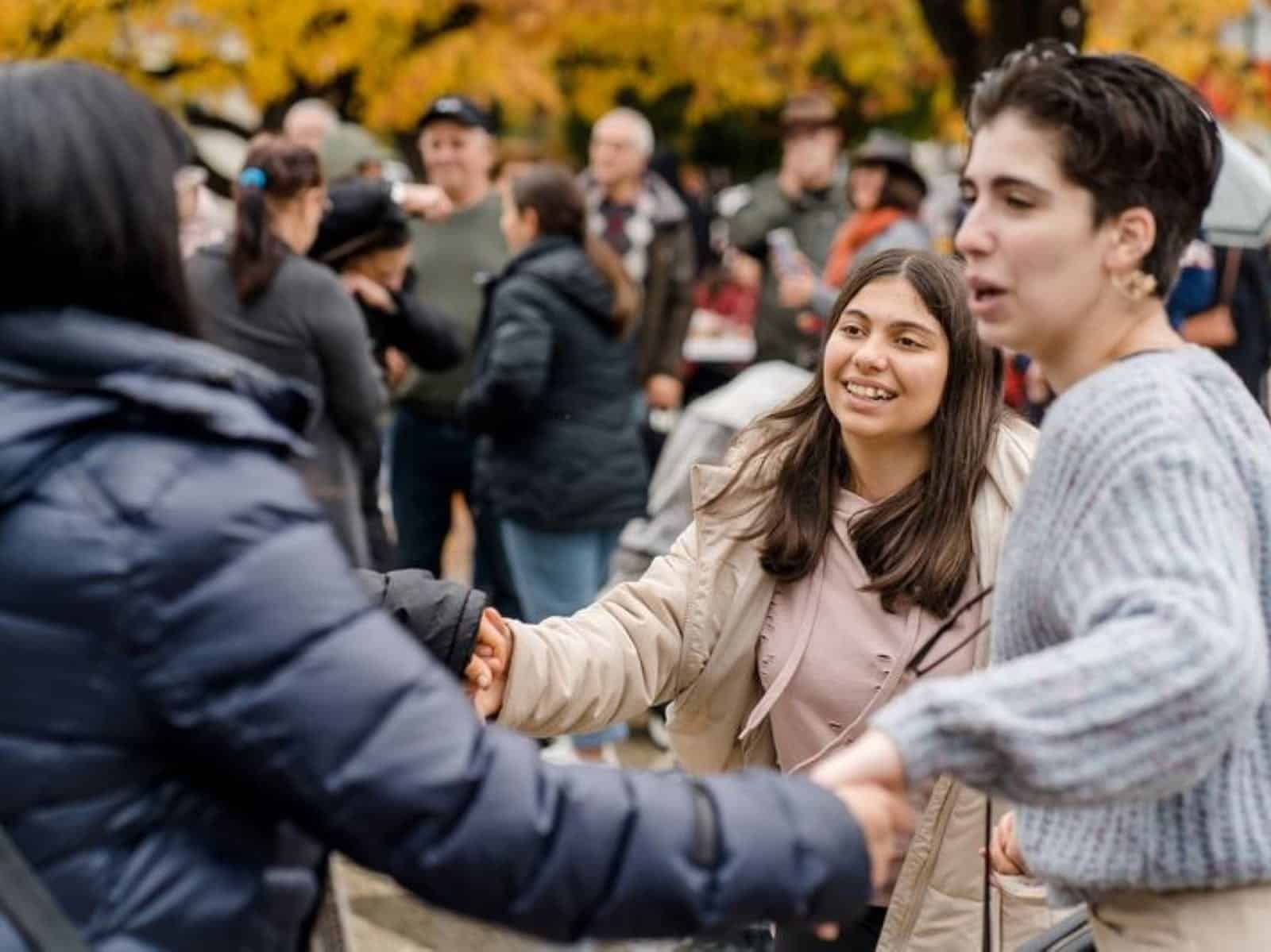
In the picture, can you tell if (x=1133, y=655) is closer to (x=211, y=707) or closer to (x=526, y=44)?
(x=211, y=707)

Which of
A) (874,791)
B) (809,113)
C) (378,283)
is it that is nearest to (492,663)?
(874,791)

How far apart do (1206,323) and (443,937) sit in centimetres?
387

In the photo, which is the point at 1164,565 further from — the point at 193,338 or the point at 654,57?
the point at 654,57

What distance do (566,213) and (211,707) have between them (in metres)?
5.70

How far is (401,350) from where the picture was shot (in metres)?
7.59

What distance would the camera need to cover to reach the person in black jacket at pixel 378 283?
7270mm

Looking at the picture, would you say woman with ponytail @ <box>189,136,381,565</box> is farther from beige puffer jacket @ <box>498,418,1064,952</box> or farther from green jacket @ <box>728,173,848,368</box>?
green jacket @ <box>728,173,848,368</box>

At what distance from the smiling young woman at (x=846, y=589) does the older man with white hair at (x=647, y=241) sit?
5626 mm

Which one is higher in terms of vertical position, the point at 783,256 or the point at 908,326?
the point at 908,326

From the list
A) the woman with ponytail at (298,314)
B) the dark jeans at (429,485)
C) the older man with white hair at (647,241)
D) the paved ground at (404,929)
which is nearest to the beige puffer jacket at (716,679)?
the paved ground at (404,929)

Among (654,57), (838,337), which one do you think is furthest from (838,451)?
(654,57)

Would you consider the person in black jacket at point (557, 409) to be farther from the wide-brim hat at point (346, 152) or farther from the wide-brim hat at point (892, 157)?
the wide-brim hat at point (346, 152)

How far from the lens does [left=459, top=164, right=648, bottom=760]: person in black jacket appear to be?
7.50 meters

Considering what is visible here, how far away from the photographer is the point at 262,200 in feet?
21.2
